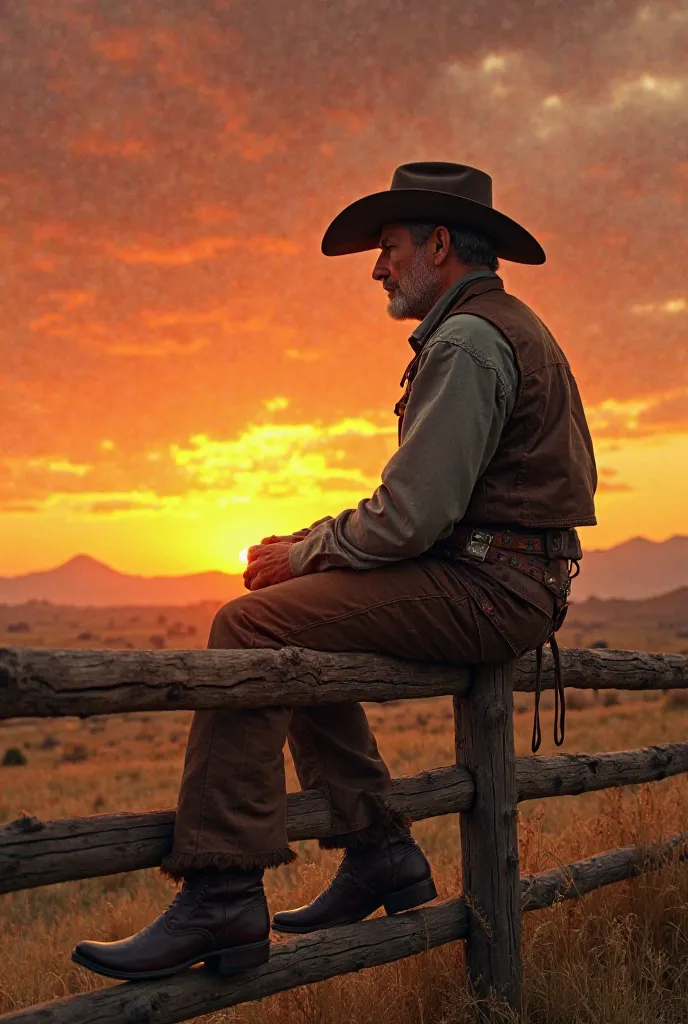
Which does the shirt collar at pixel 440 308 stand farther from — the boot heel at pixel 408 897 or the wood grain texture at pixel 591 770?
the boot heel at pixel 408 897

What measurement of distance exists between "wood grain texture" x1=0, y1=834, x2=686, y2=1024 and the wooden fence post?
0.11 metres

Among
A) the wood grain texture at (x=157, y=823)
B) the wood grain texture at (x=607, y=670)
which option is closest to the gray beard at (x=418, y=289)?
the wood grain texture at (x=607, y=670)

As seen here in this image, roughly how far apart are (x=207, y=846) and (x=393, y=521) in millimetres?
1132

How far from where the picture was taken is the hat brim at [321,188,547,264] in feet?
12.0

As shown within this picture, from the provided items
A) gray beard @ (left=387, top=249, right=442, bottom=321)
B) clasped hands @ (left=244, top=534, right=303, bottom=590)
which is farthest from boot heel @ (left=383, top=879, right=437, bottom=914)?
gray beard @ (left=387, top=249, right=442, bottom=321)

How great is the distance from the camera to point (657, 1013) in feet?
11.8

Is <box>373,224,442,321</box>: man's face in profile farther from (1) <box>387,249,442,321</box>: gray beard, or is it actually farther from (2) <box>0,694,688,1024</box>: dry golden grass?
(2) <box>0,694,688,1024</box>: dry golden grass

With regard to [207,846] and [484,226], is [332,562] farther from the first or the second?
[484,226]

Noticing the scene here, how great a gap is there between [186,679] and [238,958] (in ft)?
2.98

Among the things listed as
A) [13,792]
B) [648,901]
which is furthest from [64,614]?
[648,901]

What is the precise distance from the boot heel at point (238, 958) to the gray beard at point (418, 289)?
2.27 metres

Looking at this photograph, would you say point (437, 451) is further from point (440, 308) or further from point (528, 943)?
point (528, 943)

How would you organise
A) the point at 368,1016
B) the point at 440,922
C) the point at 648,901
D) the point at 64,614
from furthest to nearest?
the point at 64,614, the point at 648,901, the point at 440,922, the point at 368,1016

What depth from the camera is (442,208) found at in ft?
12.0
